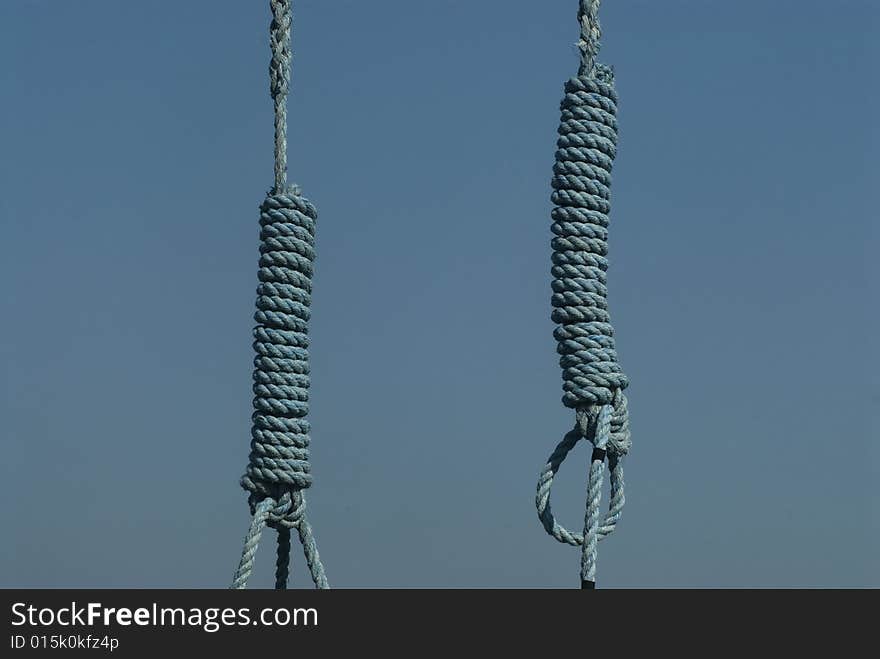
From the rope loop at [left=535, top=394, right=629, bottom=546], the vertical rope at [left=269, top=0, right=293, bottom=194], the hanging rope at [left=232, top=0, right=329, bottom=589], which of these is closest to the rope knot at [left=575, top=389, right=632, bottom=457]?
the rope loop at [left=535, top=394, right=629, bottom=546]

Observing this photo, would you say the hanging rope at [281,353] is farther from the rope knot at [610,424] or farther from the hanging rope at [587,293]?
the rope knot at [610,424]

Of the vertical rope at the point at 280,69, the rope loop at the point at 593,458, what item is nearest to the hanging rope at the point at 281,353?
the vertical rope at the point at 280,69

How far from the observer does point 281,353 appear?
716cm

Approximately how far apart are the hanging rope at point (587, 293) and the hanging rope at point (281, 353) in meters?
1.02

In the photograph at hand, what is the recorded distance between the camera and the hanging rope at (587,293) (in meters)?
6.79

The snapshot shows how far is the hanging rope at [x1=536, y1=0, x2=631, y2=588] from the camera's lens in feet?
22.3

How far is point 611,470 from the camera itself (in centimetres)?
688

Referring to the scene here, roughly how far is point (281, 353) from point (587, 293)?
126 cm

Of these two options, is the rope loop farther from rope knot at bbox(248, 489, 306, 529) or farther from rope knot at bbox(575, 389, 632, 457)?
rope knot at bbox(248, 489, 306, 529)

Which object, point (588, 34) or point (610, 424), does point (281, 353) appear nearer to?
point (610, 424)

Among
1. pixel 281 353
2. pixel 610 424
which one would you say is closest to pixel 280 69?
pixel 281 353

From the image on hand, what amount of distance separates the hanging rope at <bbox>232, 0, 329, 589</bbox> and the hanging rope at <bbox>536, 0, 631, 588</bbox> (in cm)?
102
